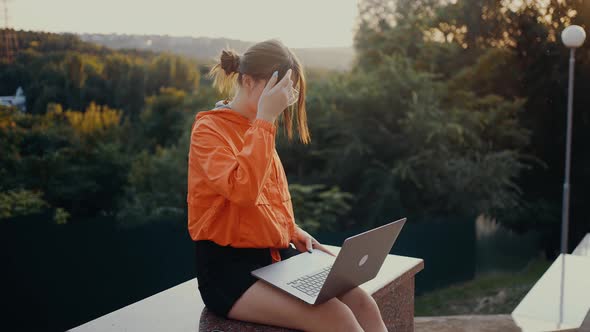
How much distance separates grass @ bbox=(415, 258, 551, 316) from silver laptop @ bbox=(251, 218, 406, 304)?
479 centimetres

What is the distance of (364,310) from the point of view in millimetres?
1629

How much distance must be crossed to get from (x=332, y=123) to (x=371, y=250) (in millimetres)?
5901

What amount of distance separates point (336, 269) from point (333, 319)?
0.48 ft

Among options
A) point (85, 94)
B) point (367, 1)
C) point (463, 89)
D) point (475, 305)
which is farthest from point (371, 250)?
point (367, 1)

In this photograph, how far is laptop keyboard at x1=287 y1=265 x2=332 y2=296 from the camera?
1.51 meters

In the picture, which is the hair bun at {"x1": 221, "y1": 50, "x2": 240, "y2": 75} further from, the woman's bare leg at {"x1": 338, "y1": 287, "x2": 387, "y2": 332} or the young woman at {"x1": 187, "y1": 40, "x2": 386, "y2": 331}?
the woman's bare leg at {"x1": 338, "y1": 287, "x2": 387, "y2": 332}

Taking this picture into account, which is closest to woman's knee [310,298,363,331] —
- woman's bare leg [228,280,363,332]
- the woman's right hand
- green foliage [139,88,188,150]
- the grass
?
woman's bare leg [228,280,363,332]

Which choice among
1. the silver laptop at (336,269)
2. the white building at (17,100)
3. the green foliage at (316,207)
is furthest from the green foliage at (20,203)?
the silver laptop at (336,269)

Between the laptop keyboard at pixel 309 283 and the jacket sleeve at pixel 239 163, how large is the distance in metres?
0.26

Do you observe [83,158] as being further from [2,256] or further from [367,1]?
[367,1]

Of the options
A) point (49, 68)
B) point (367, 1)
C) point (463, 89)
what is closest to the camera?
point (49, 68)

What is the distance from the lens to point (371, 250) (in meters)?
1.58

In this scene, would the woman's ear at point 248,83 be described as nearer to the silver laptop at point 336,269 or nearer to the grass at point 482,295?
the silver laptop at point 336,269

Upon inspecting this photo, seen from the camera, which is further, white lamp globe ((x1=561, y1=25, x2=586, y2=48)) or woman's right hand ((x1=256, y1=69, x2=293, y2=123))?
white lamp globe ((x1=561, y1=25, x2=586, y2=48))
